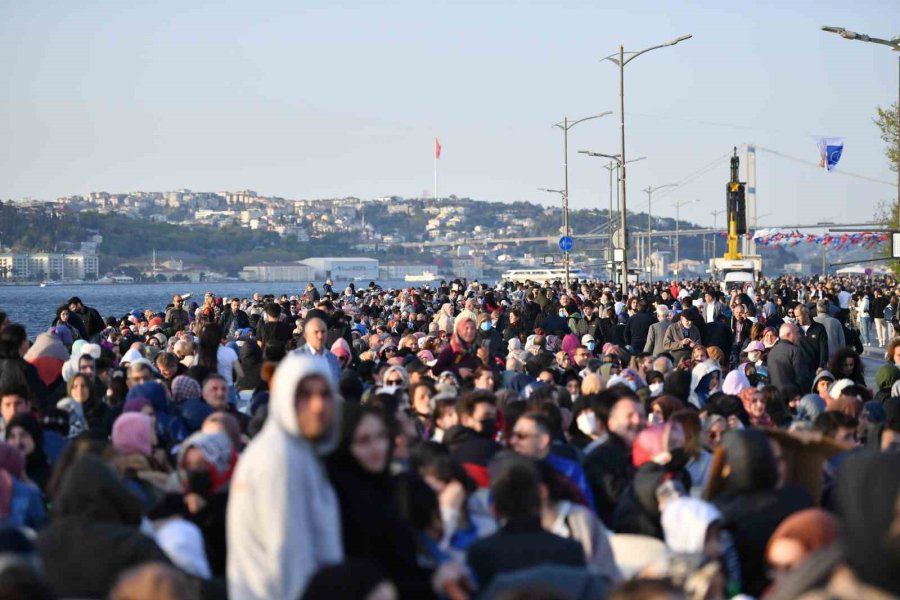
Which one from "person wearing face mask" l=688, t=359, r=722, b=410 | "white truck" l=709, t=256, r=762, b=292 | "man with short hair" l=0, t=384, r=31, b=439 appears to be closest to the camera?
"man with short hair" l=0, t=384, r=31, b=439

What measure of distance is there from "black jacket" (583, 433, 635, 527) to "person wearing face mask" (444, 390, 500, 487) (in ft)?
1.73

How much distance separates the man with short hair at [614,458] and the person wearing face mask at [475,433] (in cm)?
54

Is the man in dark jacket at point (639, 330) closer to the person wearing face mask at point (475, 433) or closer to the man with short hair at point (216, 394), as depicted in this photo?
the man with short hair at point (216, 394)

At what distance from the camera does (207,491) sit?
7.22 metres

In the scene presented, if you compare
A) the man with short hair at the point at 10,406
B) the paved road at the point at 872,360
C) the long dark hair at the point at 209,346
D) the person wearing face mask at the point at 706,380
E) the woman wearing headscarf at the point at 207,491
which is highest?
the long dark hair at the point at 209,346

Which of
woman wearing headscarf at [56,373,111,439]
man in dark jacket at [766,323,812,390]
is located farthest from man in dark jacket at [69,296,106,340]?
woman wearing headscarf at [56,373,111,439]

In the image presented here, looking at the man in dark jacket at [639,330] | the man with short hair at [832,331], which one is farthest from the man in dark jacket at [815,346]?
the man in dark jacket at [639,330]

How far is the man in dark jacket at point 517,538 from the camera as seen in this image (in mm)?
5961

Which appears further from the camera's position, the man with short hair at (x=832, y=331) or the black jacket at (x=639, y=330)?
the black jacket at (x=639, y=330)

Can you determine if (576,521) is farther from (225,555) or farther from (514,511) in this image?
(225,555)

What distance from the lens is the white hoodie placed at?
197 inches

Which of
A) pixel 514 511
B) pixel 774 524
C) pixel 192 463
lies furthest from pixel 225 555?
pixel 774 524

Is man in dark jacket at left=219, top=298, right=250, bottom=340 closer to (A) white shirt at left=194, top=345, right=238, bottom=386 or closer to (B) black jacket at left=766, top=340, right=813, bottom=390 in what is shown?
(A) white shirt at left=194, top=345, right=238, bottom=386

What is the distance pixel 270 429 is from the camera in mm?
5180
